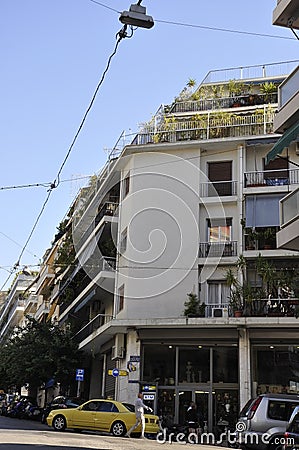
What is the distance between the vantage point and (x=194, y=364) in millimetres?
30812

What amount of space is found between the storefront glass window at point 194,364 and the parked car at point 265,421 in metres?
12.5

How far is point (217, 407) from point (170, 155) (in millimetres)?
11869

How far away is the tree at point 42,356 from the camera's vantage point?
38188mm

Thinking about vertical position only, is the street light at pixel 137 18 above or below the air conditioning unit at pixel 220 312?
above

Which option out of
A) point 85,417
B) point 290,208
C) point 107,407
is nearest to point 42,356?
point 85,417

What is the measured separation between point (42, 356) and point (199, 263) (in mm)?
11966

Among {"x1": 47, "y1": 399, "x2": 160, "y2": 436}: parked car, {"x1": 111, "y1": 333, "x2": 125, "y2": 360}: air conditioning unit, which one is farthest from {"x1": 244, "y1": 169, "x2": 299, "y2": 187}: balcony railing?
{"x1": 47, "y1": 399, "x2": 160, "y2": 436}: parked car

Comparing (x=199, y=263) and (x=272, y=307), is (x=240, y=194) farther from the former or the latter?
(x=272, y=307)

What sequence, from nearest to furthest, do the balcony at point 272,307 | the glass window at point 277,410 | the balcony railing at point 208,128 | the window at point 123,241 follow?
the glass window at point 277,410
the balcony at point 272,307
the balcony railing at point 208,128
the window at point 123,241

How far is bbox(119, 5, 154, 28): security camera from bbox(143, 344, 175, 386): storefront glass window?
20441 millimetres

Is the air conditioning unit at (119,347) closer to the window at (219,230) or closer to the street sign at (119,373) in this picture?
the street sign at (119,373)

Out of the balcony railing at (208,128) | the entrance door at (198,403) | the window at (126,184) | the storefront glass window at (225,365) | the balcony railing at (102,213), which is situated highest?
the balcony railing at (208,128)

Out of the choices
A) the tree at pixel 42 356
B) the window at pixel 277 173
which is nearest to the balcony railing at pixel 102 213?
the tree at pixel 42 356

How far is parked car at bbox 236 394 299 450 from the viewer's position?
16.4 metres
